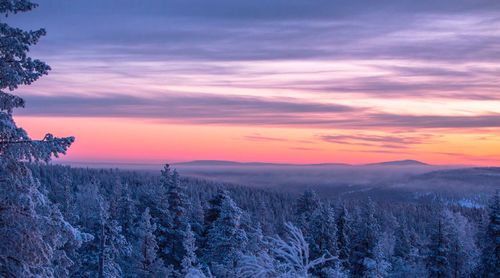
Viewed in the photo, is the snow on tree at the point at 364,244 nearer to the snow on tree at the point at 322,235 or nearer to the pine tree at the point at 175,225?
the snow on tree at the point at 322,235

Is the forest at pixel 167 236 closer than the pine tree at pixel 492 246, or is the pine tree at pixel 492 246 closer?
the forest at pixel 167 236

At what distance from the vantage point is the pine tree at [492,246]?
43438 mm

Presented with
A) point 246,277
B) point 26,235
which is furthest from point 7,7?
point 246,277

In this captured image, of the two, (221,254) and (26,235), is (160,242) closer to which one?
(221,254)

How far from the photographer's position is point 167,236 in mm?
44750

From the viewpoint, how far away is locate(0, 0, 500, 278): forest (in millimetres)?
13047

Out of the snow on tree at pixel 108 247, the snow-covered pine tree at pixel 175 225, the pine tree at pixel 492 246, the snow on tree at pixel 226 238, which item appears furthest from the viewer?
the snow-covered pine tree at pixel 175 225

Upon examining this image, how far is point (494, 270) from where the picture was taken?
43281 mm

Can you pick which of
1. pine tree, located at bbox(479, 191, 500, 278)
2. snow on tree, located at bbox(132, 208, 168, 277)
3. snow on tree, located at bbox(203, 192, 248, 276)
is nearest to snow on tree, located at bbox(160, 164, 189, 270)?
snow on tree, located at bbox(203, 192, 248, 276)

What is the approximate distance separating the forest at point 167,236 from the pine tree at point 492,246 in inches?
2.8

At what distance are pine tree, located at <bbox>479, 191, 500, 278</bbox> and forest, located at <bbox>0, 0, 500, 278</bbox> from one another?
0.23 ft

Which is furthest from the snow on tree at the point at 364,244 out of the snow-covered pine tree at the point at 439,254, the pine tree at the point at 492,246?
the pine tree at the point at 492,246

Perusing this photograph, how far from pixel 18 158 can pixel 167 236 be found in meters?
32.2

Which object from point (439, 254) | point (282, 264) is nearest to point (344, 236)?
point (439, 254)
